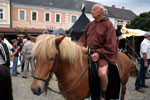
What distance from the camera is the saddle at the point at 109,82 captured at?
244cm

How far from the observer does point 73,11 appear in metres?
27.8

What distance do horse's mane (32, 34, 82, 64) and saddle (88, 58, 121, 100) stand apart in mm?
383

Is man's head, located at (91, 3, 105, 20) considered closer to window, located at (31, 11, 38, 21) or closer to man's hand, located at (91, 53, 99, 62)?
man's hand, located at (91, 53, 99, 62)

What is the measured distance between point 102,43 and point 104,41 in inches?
1.9

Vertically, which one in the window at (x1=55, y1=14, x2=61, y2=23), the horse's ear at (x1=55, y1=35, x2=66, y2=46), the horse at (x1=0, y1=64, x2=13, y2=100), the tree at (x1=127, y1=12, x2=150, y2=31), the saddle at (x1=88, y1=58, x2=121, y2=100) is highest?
the window at (x1=55, y1=14, x2=61, y2=23)

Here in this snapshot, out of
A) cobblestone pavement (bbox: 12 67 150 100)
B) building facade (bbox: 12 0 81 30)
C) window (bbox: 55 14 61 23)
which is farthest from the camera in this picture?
window (bbox: 55 14 61 23)

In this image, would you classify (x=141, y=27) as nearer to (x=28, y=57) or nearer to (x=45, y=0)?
(x=28, y=57)

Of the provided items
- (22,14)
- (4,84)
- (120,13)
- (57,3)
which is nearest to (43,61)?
(4,84)

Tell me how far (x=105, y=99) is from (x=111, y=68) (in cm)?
59

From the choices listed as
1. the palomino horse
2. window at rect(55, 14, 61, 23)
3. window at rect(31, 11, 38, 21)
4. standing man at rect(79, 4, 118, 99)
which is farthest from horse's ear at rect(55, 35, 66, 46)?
window at rect(55, 14, 61, 23)

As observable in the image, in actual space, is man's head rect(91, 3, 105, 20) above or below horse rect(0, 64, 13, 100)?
above

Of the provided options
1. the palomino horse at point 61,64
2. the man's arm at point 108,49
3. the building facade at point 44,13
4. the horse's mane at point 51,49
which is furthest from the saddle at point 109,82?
the building facade at point 44,13

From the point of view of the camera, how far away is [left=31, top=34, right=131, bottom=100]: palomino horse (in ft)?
6.18

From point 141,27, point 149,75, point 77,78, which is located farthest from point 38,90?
point 141,27
